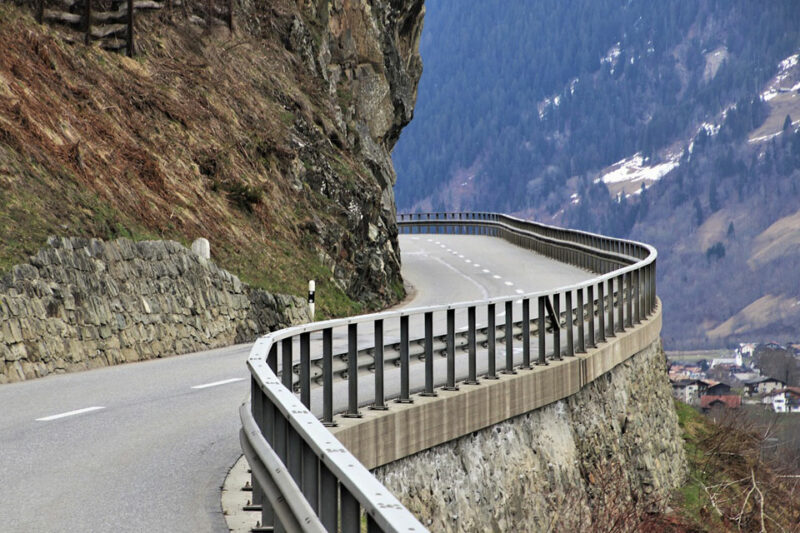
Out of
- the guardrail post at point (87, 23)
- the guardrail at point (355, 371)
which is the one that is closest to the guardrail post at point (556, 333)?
the guardrail at point (355, 371)

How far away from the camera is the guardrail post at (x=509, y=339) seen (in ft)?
41.8

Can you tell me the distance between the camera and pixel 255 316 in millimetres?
21219

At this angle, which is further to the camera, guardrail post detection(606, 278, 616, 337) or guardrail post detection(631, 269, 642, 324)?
guardrail post detection(631, 269, 642, 324)

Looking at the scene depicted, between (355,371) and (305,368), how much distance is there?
970mm

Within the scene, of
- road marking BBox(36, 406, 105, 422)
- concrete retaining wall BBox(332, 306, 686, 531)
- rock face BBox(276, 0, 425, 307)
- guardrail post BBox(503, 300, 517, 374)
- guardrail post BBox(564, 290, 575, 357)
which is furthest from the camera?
rock face BBox(276, 0, 425, 307)

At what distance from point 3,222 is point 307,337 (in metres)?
8.88

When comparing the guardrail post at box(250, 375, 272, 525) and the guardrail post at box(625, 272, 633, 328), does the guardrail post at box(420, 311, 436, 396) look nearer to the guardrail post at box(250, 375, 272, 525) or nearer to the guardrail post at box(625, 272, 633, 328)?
the guardrail post at box(250, 375, 272, 525)

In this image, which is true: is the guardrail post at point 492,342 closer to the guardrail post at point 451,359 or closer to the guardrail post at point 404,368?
the guardrail post at point 451,359

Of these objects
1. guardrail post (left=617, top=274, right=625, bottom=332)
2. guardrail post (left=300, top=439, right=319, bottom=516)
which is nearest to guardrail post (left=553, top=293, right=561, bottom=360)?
guardrail post (left=617, top=274, right=625, bottom=332)

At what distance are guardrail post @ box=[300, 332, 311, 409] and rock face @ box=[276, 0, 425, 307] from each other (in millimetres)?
A: 18412

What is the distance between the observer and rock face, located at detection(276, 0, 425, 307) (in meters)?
29.3

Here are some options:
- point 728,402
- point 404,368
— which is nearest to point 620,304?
point 404,368

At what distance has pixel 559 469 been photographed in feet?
44.2

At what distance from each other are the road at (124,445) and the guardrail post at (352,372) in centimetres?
109
